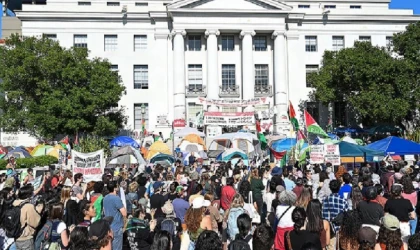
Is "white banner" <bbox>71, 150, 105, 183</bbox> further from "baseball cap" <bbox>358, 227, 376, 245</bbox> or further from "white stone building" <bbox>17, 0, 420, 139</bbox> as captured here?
"white stone building" <bbox>17, 0, 420, 139</bbox>

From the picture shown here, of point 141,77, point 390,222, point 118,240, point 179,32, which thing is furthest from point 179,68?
point 390,222

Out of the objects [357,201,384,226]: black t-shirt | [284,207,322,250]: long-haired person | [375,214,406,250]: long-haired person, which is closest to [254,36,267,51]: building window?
[357,201,384,226]: black t-shirt

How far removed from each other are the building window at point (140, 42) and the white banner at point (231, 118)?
21.7m

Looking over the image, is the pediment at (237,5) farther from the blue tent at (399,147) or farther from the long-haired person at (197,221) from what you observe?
the long-haired person at (197,221)

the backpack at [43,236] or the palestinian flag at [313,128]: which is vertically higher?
the palestinian flag at [313,128]

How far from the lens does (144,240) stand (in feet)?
26.0

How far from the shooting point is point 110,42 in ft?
152

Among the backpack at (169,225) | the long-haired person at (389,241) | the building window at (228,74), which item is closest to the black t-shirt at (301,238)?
the long-haired person at (389,241)

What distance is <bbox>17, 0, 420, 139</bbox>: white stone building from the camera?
4472 cm

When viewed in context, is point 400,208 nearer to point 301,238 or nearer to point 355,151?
point 301,238

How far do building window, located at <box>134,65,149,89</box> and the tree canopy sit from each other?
17215 mm

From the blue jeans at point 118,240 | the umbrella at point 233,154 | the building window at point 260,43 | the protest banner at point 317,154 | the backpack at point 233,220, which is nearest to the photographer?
the backpack at point 233,220

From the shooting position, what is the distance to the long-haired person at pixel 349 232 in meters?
7.01

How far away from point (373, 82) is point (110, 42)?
2440cm
